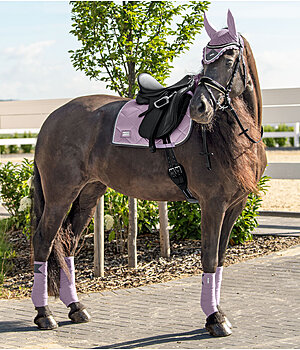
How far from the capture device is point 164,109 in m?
4.96

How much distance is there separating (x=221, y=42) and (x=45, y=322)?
9.54 feet

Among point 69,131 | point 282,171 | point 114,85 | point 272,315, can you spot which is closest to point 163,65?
point 114,85

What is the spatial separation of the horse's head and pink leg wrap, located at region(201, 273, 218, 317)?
1335 millimetres

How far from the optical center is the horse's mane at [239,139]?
4.58 metres

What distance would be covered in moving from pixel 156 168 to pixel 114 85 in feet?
9.08

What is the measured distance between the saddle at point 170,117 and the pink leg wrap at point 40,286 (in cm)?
153

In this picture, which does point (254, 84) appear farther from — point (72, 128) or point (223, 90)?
point (72, 128)

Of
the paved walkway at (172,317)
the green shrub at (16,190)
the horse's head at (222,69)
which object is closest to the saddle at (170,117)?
the horse's head at (222,69)

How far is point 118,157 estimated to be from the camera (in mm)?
5094

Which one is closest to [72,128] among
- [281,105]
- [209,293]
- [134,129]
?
[134,129]

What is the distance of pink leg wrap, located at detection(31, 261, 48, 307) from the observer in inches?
204

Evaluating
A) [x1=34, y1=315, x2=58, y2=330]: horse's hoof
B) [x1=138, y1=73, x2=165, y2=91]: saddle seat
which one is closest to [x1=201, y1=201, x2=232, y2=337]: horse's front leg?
[x1=138, y1=73, x2=165, y2=91]: saddle seat

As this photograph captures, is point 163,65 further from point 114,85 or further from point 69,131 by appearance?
point 69,131

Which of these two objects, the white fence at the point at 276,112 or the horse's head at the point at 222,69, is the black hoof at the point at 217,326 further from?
the white fence at the point at 276,112
